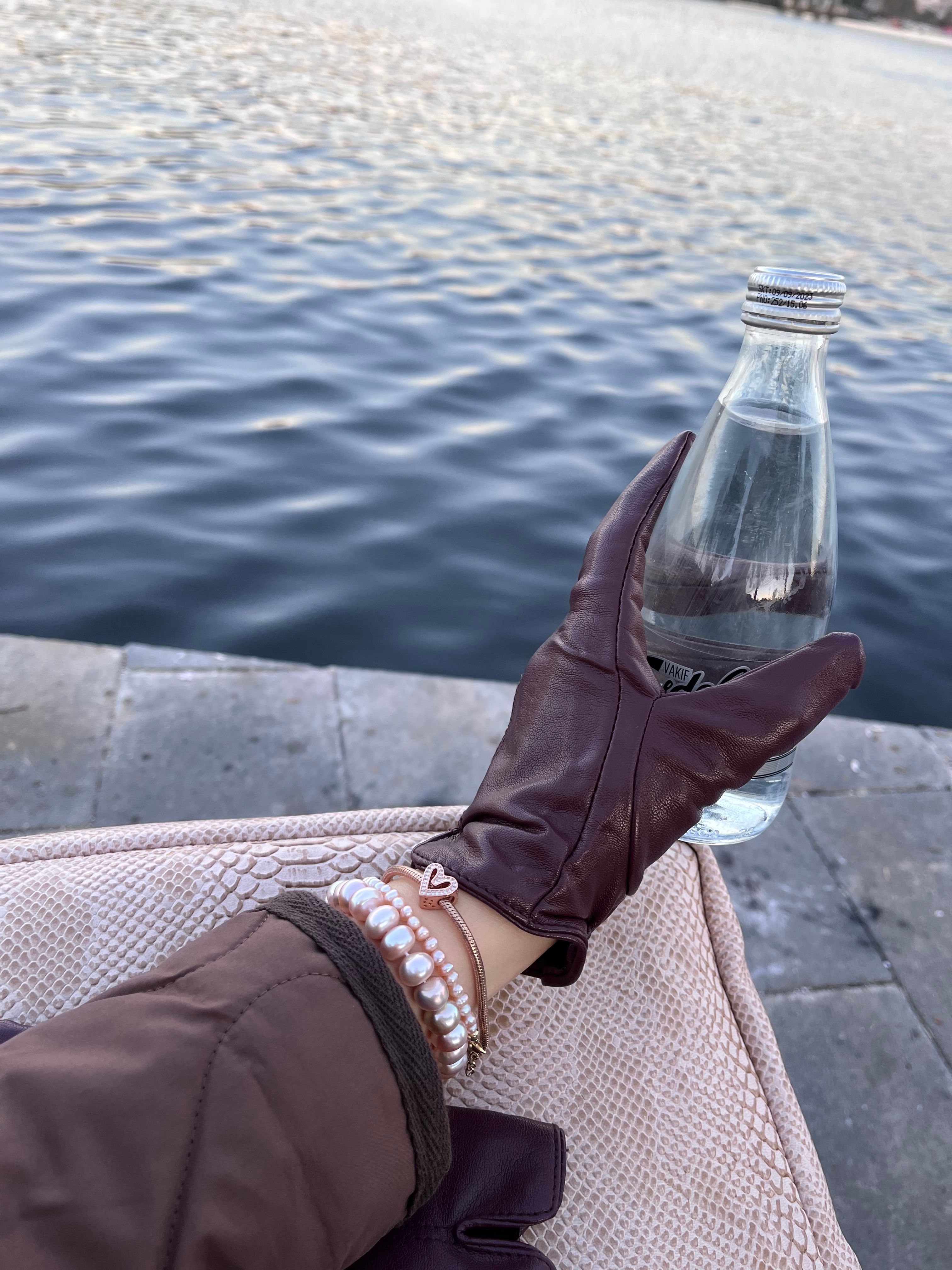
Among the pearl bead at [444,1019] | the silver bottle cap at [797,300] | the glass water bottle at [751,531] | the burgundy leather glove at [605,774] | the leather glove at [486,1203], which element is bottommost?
the leather glove at [486,1203]

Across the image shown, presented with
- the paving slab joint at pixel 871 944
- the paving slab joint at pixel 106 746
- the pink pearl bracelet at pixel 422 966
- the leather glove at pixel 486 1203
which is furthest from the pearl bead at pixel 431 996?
the paving slab joint at pixel 106 746

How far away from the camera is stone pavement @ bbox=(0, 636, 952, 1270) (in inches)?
67.9

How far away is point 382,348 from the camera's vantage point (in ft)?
17.0

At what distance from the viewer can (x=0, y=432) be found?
3857mm

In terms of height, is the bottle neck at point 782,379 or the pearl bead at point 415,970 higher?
the bottle neck at point 782,379

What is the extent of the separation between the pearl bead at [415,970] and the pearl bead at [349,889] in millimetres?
95

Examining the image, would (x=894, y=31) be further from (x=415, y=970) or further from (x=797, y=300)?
(x=415, y=970)

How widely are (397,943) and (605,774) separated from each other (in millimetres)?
334

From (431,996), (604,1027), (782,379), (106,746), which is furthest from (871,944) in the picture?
(106,746)

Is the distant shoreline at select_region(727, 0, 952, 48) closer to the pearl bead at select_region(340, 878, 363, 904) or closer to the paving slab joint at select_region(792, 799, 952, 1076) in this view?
the paving slab joint at select_region(792, 799, 952, 1076)

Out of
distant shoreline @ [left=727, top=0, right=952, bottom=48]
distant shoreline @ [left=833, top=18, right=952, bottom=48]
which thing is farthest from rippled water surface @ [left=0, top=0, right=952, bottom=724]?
distant shoreline @ [left=833, top=18, right=952, bottom=48]

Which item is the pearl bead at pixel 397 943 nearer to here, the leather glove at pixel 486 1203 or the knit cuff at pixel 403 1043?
the knit cuff at pixel 403 1043

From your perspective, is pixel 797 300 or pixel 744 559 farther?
pixel 744 559

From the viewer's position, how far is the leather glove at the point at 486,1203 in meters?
0.88
